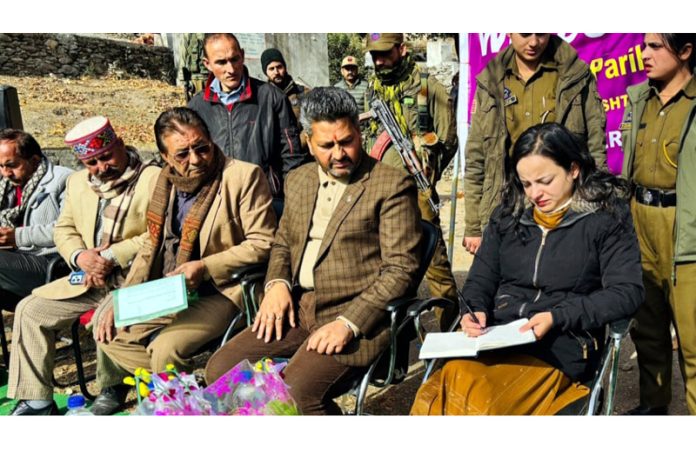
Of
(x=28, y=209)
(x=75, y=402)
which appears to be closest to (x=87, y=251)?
(x=28, y=209)

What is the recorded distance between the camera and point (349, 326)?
303 centimetres

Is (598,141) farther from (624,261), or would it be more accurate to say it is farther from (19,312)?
(19,312)

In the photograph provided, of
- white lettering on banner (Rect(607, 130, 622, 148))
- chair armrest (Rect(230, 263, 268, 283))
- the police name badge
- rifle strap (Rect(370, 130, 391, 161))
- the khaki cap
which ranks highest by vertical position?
the khaki cap

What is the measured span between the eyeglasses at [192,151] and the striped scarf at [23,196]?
4.75 ft

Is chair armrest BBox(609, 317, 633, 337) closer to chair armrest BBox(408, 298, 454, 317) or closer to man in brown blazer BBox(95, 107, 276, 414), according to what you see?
chair armrest BBox(408, 298, 454, 317)

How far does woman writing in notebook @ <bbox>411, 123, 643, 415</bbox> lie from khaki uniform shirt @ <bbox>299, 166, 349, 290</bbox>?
27.9 inches

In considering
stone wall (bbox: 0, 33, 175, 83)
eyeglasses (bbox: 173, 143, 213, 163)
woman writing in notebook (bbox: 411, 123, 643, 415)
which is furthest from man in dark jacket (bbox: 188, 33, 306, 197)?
stone wall (bbox: 0, 33, 175, 83)

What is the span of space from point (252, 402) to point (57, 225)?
6.79 ft

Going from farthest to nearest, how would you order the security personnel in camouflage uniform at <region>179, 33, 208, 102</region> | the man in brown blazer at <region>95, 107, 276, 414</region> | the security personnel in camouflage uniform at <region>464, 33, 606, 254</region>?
the security personnel in camouflage uniform at <region>179, 33, 208, 102</region> < the security personnel in camouflage uniform at <region>464, 33, 606, 254</region> < the man in brown blazer at <region>95, 107, 276, 414</region>

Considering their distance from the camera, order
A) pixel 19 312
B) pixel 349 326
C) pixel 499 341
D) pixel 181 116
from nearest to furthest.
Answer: pixel 499 341 < pixel 349 326 < pixel 181 116 < pixel 19 312

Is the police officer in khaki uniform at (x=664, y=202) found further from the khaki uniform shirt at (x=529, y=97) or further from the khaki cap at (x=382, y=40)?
the khaki cap at (x=382, y=40)

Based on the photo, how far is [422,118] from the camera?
473 cm

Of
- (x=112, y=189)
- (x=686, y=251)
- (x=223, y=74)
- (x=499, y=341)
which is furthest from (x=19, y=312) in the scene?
(x=686, y=251)

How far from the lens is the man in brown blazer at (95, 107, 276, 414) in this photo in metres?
3.58
